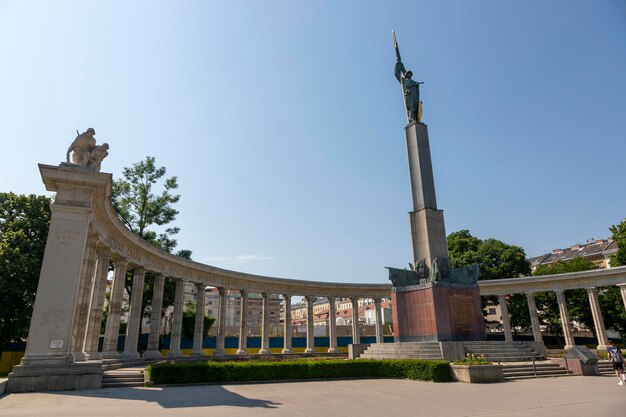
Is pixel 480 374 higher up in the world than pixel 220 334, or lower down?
lower down

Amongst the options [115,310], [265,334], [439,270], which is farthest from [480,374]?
[265,334]

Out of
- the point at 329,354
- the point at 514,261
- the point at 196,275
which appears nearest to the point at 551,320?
the point at 514,261

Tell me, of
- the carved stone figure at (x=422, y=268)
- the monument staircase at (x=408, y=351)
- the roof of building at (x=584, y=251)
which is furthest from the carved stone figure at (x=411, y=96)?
the roof of building at (x=584, y=251)

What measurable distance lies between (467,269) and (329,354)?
23697mm

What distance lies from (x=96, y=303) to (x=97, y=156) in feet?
36.2

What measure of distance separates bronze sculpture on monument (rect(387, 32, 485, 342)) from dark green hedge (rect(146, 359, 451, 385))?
4834 millimetres

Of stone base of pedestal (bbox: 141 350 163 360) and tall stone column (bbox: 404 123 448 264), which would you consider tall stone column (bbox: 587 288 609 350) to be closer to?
tall stone column (bbox: 404 123 448 264)

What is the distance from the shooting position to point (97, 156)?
850 inches

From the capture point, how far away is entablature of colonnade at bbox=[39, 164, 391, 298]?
2028cm

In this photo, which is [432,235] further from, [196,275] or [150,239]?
[150,239]

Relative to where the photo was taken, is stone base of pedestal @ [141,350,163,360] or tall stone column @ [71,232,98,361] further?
stone base of pedestal @ [141,350,163,360]

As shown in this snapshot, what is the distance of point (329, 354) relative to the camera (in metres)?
46.2

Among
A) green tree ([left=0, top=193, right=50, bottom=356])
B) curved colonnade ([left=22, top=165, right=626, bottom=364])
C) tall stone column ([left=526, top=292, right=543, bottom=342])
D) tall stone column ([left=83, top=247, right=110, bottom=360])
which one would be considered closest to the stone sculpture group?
curved colonnade ([left=22, top=165, right=626, bottom=364])

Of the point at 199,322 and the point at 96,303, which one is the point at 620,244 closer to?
the point at 199,322
